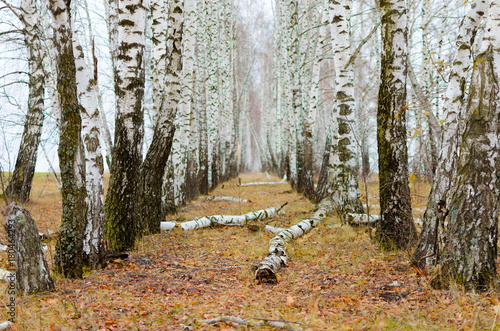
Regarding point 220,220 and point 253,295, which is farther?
point 220,220

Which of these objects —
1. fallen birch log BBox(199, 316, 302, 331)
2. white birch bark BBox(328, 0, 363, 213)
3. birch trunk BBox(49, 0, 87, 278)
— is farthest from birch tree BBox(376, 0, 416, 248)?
birch trunk BBox(49, 0, 87, 278)

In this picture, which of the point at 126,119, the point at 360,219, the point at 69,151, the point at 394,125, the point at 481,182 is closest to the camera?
the point at 481,182

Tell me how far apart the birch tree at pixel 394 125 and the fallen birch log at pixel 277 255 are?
1732 mm

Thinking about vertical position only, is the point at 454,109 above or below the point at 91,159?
above

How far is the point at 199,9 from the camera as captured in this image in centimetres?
1510

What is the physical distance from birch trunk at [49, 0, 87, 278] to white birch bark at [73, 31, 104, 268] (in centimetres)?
18

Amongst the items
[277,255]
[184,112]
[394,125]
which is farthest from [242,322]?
[184,112]

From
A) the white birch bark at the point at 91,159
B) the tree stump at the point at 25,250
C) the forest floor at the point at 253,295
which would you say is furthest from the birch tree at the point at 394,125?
the tree stump at the point at 25,250

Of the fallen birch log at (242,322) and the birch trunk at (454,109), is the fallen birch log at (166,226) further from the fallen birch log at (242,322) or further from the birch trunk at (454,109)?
the birch trunk at (454,109)

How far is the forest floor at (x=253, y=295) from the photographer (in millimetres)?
3531

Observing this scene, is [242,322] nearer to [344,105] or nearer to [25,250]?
[25,250]

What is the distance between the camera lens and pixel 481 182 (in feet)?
12.8

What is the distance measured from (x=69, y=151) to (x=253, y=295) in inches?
116

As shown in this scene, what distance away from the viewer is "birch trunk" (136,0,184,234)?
25.4 ft
